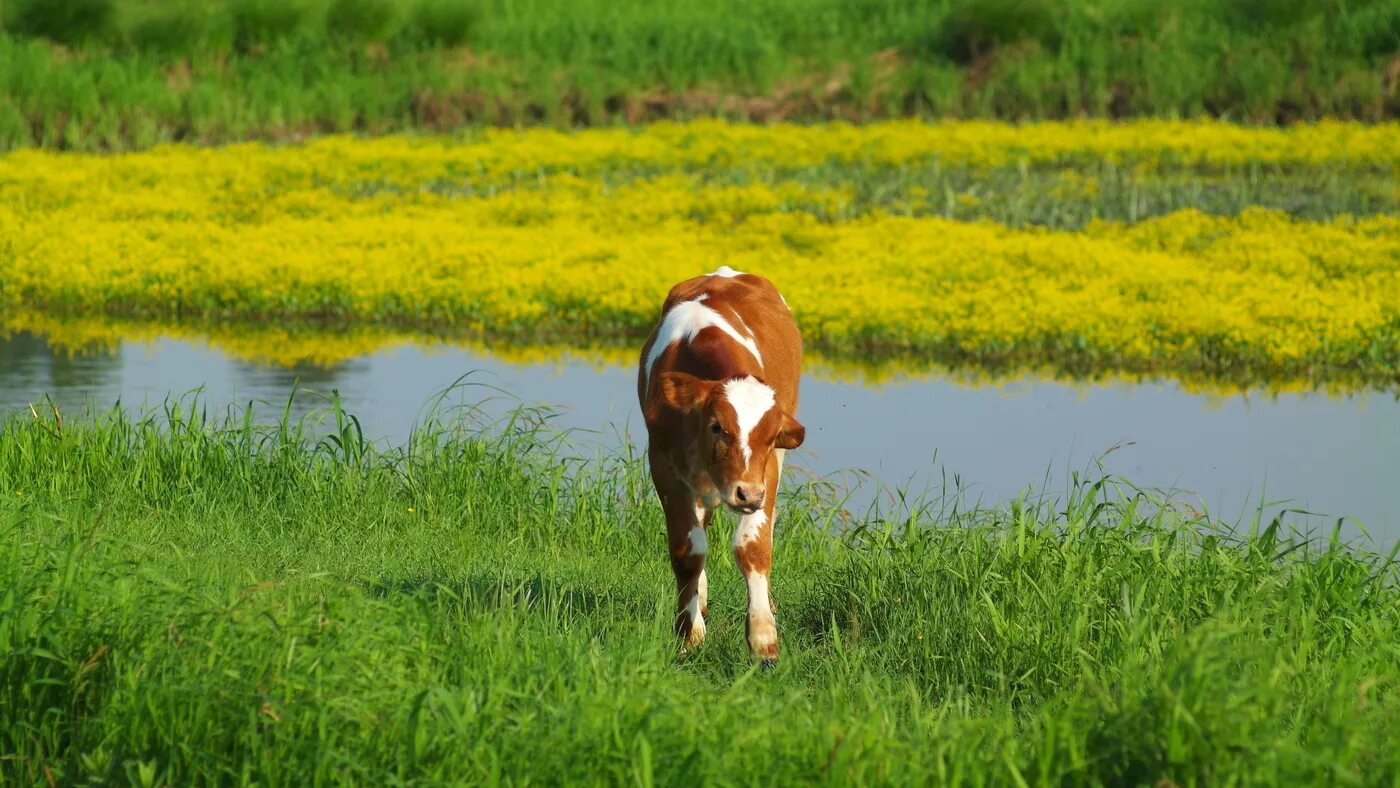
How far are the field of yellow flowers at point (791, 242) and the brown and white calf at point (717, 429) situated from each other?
8204 millimetres

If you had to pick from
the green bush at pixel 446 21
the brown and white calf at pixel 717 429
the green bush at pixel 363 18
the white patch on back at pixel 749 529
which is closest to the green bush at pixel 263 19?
the green bush at pixel 363 18

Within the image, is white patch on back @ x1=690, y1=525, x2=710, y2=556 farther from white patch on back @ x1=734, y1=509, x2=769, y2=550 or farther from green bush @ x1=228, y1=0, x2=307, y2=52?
green bush @ x1=228, y1=0, x2=307, y2=52

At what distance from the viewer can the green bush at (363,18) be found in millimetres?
37875

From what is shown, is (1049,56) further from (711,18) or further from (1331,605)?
(1331,605)

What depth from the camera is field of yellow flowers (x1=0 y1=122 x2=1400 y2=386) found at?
16594 millimetres

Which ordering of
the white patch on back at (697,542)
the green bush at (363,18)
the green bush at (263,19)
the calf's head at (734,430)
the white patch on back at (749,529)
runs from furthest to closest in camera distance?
1. the green bush at (363,18)
2. the green bush at (263,19)
3. the white patch on back at (697,542)
4. the white patch on back at (749,529)
5. the calf's head at (734,430)

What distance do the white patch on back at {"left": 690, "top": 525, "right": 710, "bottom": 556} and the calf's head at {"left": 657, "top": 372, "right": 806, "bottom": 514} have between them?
413mm

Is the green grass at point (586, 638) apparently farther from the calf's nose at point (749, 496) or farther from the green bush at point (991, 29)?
the green bush at point (991, 29)

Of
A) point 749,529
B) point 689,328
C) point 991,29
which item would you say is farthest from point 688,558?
point 991,29

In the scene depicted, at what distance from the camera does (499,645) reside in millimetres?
6129

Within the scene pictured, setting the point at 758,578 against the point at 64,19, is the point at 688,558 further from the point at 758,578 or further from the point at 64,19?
the point at 64,19

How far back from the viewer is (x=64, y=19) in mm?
36344

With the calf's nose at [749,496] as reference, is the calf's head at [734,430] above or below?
above

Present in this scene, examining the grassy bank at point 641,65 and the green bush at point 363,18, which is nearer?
the grassy bank at point 641,65
